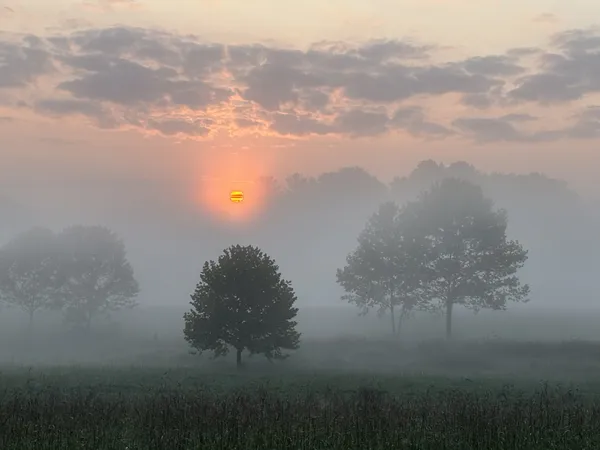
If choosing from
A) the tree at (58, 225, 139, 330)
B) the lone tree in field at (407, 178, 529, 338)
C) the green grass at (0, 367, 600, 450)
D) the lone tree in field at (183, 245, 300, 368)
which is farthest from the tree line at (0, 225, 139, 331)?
the green grass at (0, 367, 600, 450)

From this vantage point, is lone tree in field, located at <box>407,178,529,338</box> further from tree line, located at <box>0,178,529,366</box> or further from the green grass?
the green grass

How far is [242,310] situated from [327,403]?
56.2 feet

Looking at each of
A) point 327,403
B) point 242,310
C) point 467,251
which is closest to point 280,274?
point 242,310

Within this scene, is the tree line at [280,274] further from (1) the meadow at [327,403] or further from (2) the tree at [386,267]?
(1) the meadow at [327,403]

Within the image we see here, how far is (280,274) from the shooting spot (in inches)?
1428

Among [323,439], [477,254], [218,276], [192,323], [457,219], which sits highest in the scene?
[457,219]

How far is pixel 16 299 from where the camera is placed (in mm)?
63781

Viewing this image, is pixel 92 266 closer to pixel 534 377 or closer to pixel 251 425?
pixel 534 377

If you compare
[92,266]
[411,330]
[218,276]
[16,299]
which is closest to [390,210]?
[411,330]

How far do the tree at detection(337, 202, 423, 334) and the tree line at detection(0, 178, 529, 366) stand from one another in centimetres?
10

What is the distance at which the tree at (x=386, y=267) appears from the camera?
54.1 meters

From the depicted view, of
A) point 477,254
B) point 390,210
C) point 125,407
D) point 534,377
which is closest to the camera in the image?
point 125,407

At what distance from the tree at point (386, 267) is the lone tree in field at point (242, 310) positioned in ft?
70.6

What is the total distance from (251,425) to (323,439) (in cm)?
237
